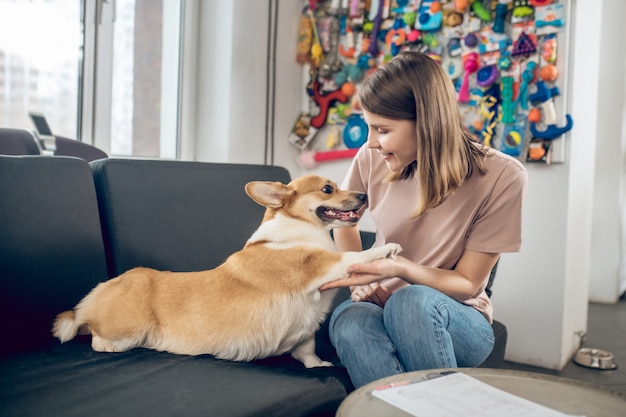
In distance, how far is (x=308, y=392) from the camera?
1149 millimetres

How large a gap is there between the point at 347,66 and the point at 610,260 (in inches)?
109

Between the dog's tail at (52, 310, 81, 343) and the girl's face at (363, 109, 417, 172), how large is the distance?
35.9 inches

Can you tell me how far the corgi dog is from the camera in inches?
52.3

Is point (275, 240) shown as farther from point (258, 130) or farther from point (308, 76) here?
point (308, 76)

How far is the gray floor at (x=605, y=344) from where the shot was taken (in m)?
2.38

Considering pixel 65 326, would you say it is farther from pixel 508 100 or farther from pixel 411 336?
pixel 508 100

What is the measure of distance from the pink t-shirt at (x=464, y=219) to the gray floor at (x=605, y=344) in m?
0.63

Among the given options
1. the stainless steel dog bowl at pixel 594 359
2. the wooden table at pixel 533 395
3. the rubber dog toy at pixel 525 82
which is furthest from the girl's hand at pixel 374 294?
the stainless steel dog bowl at pixel 594 359

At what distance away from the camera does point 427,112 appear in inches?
52.9

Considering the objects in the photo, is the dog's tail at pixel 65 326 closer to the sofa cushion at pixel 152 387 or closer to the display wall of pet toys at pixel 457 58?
the sofa cushion at pixel 152 387

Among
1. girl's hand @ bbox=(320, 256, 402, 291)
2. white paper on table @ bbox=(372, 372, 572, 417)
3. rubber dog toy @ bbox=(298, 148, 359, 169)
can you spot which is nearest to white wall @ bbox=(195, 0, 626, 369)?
rubber dog toy @ bbox=(298, 148, 359, 169)

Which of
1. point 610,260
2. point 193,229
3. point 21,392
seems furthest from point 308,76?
point 610,260

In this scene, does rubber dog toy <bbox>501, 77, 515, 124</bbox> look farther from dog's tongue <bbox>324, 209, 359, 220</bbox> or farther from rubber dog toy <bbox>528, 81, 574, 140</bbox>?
dog's tongue <bbox>324, 209, 359, 220</bbox>

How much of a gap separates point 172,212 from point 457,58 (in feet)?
5.51
